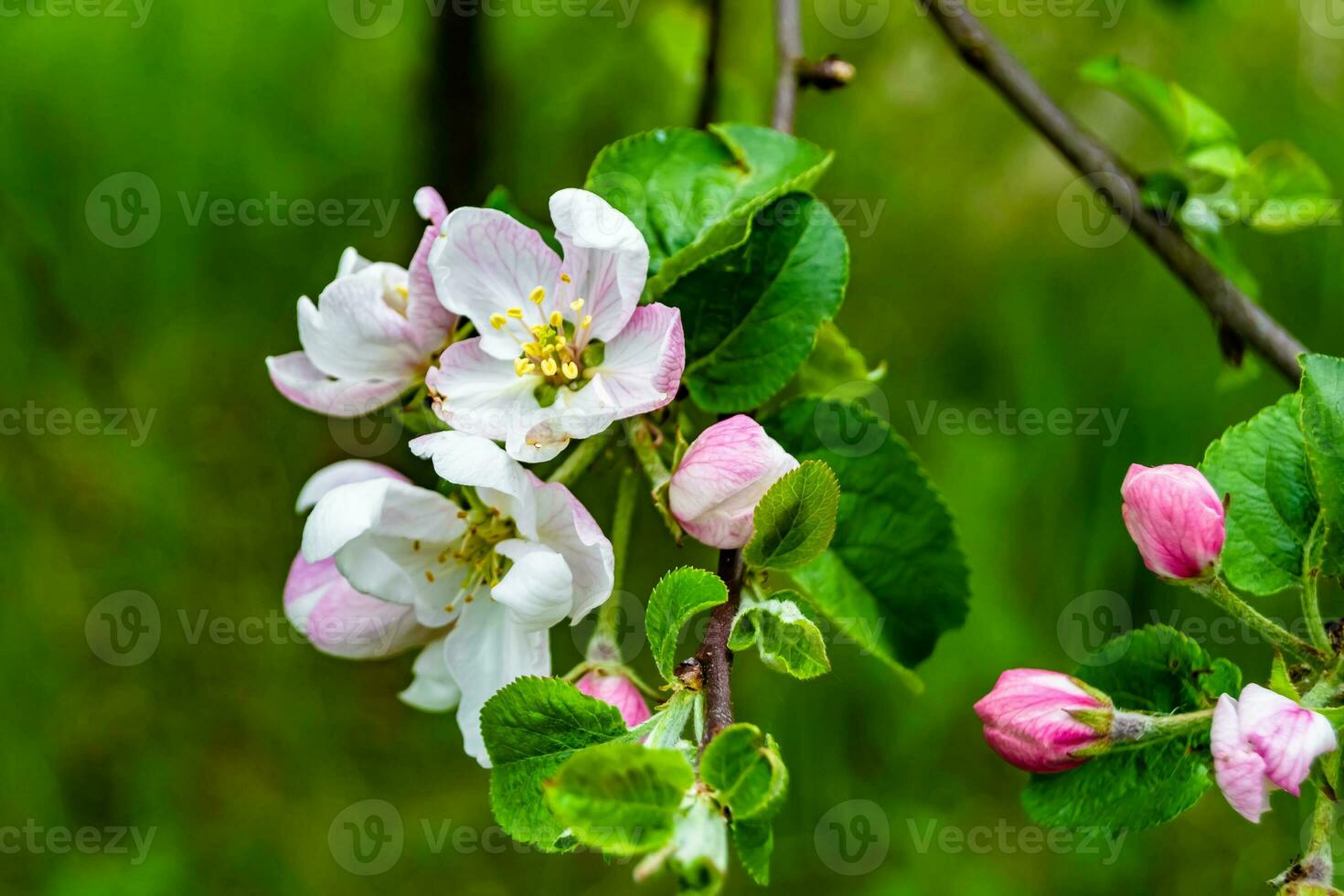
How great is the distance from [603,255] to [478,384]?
0.27ft

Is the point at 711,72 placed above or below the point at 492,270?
above

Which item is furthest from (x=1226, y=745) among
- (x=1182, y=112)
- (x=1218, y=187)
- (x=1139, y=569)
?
(x=1139, y=569)

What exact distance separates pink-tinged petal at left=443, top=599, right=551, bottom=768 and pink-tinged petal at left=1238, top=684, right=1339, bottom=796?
27 centimetres

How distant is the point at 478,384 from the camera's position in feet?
1.62

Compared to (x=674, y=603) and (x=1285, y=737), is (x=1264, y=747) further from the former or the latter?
(x=674, y=603)

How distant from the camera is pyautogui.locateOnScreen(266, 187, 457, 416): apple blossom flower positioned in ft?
1.60

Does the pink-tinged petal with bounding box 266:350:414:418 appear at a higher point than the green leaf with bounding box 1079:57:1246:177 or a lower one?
lower

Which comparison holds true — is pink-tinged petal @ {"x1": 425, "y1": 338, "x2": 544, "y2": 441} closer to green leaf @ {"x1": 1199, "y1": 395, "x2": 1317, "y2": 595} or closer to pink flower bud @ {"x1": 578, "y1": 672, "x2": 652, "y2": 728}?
pink flower bud @ {"x1": 578, "y1": 672, "x2": 652, "y2": 728}

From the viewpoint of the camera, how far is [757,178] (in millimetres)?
555

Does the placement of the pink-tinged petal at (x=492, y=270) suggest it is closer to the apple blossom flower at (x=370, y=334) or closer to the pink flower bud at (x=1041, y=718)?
the apple blossom flower at (x=370, y=334)

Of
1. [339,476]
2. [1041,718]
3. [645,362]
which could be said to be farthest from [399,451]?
[1041,718]

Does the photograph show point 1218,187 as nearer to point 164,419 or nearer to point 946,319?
point 946,319

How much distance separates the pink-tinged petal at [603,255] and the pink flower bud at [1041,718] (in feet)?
0.73

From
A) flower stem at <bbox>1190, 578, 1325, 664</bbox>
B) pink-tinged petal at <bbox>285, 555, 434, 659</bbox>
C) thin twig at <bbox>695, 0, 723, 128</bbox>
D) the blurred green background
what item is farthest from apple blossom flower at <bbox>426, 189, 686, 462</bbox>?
the blurred green background
